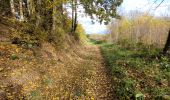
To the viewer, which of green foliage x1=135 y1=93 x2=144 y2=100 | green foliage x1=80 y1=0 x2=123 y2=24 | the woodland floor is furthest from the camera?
green foliage x1=80 y1=0 x2=123 y2=24

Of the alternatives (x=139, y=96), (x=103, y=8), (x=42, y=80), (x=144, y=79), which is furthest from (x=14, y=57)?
(x=103, y=8)

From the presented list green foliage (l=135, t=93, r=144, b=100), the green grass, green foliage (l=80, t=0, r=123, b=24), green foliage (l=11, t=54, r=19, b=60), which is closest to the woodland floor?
green foliage (l=11, t=54, r=19, b=60)

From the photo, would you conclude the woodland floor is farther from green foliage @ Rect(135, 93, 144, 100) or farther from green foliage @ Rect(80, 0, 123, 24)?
green foliage @ Rect(80, 0, 123, 24)

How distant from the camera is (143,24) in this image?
37375mm

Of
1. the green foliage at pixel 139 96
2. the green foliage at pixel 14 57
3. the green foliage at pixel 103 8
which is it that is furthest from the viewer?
the green foliage at pixel 103 8

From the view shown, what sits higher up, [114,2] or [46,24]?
[114,2]

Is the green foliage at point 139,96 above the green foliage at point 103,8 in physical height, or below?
below

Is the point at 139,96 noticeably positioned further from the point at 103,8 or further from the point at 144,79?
the point at 103,8

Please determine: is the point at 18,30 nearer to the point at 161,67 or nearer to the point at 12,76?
the point at 12,76

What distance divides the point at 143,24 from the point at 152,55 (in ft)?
80.1

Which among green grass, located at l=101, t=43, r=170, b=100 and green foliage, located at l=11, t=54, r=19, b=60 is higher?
green foliage, located at l=11, t=54, r=19, b=60

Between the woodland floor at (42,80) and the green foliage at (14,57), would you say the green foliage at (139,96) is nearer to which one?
the woodland floor at (42,80)

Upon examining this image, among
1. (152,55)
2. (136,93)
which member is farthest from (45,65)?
(152,55)

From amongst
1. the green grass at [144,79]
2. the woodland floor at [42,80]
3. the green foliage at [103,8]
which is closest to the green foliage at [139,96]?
the green grass at [144,79]
